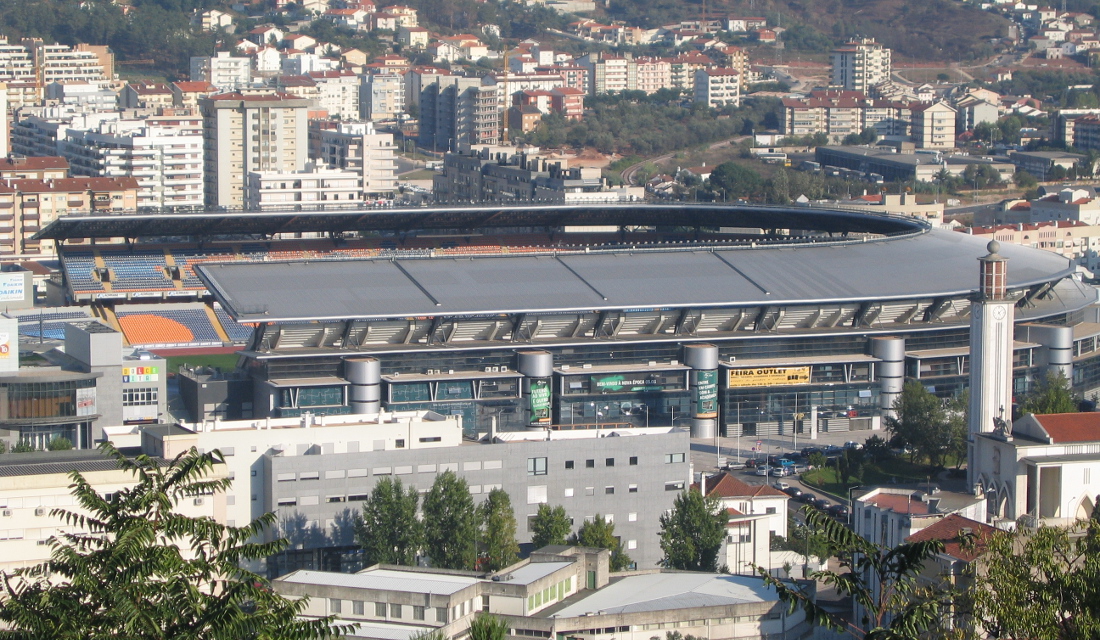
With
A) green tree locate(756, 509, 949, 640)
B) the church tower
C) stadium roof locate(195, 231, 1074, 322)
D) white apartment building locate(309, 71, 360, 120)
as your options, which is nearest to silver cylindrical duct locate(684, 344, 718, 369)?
stadium roof locate(195, 231, 1074, 322)

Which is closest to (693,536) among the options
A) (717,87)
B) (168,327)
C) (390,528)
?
(390,528)

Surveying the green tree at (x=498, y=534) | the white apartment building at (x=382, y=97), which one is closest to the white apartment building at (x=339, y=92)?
the white apartment building at (x=382, y=97)

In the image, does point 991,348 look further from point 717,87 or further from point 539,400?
point 717,87

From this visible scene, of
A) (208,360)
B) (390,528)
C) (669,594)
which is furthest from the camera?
(208,360)

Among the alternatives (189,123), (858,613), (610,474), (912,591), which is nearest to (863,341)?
(610,474)

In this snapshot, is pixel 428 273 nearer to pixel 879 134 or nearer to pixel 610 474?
pixel 610 474

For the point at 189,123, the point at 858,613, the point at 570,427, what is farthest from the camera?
the point at 189,123

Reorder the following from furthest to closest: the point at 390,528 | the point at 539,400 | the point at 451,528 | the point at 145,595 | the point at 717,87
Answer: the point at 717,87 → the point at 539,400 → the point at 451,528 → the point at 390,528 → the point at 145,595

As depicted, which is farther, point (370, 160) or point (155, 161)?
point (370, 160)
